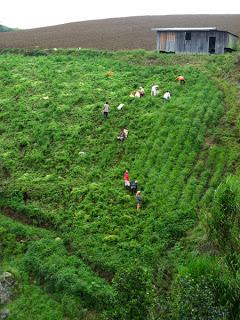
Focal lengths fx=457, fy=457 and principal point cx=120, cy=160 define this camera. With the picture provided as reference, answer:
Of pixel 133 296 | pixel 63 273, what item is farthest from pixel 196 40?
pixel 133 296

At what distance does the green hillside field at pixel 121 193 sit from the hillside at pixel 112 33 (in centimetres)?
2032

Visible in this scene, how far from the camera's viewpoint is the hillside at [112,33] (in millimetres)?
74812

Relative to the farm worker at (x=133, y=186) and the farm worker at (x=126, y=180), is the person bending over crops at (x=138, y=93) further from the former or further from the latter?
the farm worker at (x=133, y=186)

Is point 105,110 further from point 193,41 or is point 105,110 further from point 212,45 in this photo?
point 212,45

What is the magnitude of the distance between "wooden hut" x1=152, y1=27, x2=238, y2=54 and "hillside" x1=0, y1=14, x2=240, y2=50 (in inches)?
336

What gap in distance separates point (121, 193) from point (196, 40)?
33.0 metres

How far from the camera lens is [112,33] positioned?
86.0 meters

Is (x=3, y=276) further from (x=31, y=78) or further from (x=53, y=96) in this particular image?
(x=31, y=78)

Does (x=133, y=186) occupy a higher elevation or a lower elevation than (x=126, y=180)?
Result: lower

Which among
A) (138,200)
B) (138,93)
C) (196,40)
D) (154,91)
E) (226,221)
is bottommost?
(138,200)

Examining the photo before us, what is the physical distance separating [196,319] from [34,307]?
1260cm

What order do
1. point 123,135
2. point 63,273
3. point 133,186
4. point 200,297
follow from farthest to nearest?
point 123,135
point 133,186
point 63,273
point 200,297

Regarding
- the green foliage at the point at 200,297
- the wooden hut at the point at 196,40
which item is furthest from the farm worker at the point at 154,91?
the green foliage at the point at 200,297

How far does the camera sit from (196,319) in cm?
1596
